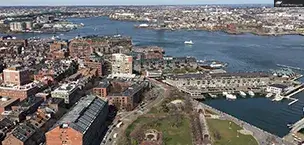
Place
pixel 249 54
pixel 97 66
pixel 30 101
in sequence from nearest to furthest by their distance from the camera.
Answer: pixel 30 101 < pixel 97 66 < pixel 249 54

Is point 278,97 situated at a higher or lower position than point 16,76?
lower

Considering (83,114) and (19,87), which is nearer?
(83,114)

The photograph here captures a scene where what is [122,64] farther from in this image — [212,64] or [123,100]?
[123,100]

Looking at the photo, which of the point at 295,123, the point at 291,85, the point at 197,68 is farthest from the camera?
the point at 197,68

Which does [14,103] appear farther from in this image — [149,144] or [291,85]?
[291,85]

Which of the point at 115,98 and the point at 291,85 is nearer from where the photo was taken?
the point at 115,98

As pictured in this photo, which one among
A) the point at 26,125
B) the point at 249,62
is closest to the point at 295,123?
the point at 26,125

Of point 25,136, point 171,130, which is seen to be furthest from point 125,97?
point 25,136
